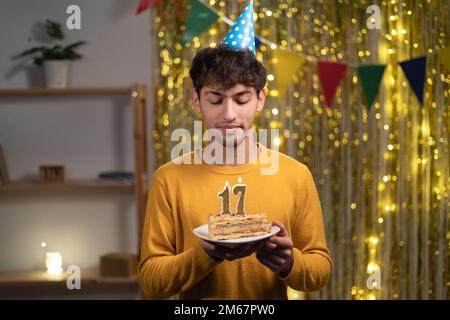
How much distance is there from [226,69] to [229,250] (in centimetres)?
39

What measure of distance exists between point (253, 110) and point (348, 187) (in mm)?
1791

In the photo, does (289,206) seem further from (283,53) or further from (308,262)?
(283,53)

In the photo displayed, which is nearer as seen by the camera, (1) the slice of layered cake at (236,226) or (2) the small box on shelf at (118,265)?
(1) the slice of layered cake at (236,226)

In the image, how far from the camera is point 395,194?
3109 mm

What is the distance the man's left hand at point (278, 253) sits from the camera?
1.31 metres

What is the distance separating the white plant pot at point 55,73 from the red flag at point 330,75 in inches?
45.1

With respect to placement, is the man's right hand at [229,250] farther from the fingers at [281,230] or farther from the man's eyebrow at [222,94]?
the man's eyebrow at [222,94]

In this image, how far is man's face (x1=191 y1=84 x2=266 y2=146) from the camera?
138 centimetres

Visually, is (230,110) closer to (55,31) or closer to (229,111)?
(229,111)

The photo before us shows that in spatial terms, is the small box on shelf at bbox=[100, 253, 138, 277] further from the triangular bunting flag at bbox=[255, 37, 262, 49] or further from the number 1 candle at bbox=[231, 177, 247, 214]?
the number 1 candle at bbox=[231, 177, 247, 214]

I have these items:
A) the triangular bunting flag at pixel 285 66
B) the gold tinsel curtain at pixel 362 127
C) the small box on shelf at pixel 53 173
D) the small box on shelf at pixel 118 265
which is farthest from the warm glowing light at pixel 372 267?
the small box on shelf at pixel 53 173

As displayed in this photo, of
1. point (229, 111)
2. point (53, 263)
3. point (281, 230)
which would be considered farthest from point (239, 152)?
point (53, 263)

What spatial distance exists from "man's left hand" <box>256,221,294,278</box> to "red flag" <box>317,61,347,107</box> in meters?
1.53

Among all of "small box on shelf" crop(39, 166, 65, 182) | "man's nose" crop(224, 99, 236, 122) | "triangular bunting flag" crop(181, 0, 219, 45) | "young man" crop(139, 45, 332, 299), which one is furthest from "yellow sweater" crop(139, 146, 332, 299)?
"small box on shelf" crop(39, 166, 65, 182)
